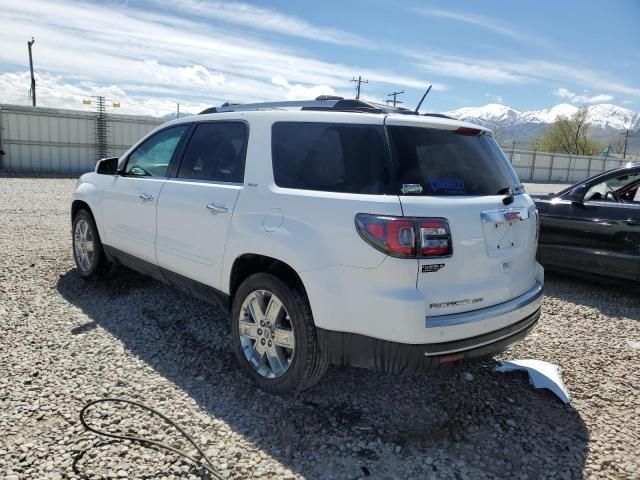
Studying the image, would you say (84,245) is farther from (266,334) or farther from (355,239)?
(355,239)

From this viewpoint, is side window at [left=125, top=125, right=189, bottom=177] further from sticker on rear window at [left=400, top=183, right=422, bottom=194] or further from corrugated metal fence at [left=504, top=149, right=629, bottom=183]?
corrugated metal fence at [left=504, top=149, right=629, bottom=183]

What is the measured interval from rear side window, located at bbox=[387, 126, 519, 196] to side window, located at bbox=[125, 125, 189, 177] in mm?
2153

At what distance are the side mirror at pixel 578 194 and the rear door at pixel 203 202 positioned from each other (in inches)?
170

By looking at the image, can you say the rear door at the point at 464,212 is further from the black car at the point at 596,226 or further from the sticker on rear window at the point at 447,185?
the black car at the point at 596,226

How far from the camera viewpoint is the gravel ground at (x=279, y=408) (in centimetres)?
259

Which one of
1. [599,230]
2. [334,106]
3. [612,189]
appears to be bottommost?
[599,230]

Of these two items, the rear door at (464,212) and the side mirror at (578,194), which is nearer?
the rear door at (464,212)

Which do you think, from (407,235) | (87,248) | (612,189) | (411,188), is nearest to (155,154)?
(87,248)

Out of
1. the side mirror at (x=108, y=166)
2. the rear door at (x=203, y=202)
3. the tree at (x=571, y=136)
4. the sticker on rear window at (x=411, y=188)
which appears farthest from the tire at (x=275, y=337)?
the tree at (x=571, y=136)

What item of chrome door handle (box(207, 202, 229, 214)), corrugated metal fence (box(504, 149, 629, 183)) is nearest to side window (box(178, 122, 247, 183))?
chrome door handle (box(207, 202, 229, 214))

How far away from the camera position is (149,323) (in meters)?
4.36

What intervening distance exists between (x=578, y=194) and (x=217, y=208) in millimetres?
4554

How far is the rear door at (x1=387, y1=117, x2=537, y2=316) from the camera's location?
263cm

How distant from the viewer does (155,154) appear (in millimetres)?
4445
